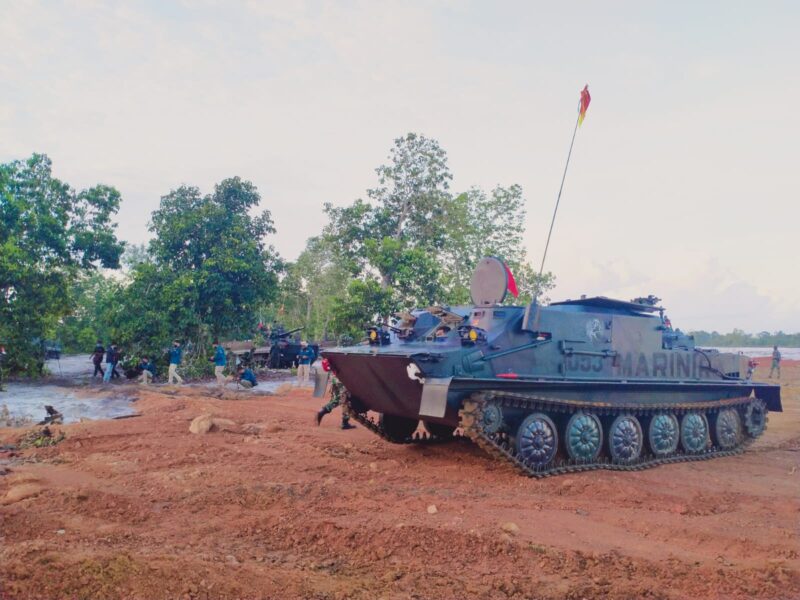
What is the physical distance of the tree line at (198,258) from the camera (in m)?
18.8

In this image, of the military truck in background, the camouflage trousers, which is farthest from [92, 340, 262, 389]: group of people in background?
the camouflage trousers

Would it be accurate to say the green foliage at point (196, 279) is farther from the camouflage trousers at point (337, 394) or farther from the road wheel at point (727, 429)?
the road wheel at point (727, 429)

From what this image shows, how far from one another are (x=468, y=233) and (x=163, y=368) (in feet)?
43.6

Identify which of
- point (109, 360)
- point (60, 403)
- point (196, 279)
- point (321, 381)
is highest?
point (196, 279)

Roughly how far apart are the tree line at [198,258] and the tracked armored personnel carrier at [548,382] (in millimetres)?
10803

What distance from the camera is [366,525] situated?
5.21 m

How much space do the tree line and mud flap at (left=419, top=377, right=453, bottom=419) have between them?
1233cm

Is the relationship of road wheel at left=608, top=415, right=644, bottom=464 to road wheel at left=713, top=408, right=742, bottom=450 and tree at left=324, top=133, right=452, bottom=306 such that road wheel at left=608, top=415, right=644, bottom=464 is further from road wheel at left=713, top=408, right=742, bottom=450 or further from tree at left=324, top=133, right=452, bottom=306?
tree at left=324, top=133, right=452, bottom=306

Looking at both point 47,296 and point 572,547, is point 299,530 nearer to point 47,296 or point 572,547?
point 572,547

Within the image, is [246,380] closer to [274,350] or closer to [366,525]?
[274,350]

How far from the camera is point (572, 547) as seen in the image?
5.08 metres

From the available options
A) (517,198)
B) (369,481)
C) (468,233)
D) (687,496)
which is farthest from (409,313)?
(517,198)

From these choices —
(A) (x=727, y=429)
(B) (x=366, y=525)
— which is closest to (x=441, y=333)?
(B) (x=366, y=525)

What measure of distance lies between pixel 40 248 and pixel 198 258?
4.91 metres
